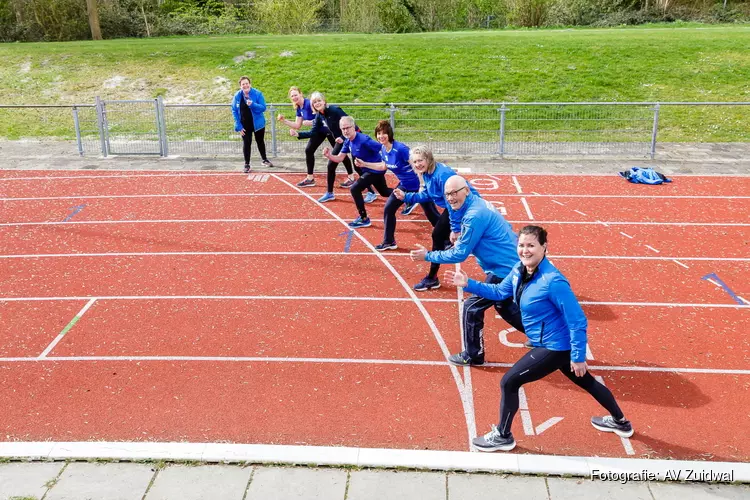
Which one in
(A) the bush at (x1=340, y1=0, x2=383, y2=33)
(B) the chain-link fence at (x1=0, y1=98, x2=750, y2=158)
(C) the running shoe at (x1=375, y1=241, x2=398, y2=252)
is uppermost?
(A) the bush at (x1=340, y1=0, x2=383, y2=33)

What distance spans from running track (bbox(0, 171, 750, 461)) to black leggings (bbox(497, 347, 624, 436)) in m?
0.40

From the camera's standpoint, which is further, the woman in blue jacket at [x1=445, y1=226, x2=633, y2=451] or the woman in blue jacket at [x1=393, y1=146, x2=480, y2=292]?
the woman in blue jacket at [x1=393, y1=146, x2=480, y2=292]

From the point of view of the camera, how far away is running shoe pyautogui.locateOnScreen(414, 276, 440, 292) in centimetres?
960

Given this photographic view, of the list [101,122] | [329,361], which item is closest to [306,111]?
[101,122]

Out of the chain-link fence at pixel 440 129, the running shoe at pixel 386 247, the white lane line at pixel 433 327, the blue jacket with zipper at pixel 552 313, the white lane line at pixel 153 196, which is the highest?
the blue jacket with zipper at pixel 552 313

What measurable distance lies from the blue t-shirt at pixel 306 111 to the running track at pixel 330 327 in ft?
5.51

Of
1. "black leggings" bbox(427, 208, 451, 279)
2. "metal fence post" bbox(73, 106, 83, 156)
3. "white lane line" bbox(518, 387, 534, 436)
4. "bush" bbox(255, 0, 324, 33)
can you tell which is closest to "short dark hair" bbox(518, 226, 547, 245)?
"white lane line" bbox(518, 387, 534, 436)

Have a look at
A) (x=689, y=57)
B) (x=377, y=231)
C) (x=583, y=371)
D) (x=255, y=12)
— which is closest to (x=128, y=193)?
(x=377, y=231)

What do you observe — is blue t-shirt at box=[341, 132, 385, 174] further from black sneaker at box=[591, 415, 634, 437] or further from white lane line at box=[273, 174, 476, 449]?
black sneaker at box=[591, 415, 634, 437]

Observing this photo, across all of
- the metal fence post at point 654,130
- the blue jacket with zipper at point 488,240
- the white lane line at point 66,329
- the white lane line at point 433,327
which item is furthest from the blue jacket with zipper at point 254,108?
the blue jacket with zipper at point 488,240

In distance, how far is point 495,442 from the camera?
20.0 feet

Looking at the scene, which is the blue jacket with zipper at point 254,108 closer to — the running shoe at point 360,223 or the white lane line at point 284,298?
the running shoe at point 360,223

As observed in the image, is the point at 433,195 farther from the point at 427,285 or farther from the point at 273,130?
the point at 273,130

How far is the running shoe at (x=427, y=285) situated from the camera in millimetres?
9602
